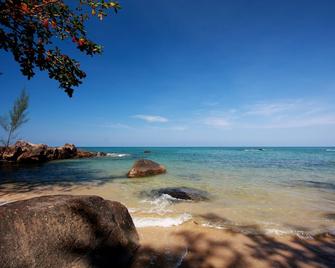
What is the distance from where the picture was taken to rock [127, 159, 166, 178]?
13539 millimetres

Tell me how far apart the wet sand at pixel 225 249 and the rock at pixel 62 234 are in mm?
580

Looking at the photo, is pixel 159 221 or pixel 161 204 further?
pixel 161 204

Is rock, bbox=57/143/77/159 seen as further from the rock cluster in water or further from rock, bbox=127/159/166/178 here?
rock, bbox=127/159/166/178

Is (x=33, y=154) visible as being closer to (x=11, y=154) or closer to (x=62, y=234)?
(x=11, y=154)

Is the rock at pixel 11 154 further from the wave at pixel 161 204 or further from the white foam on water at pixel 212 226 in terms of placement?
the white foam on water at pixel 212 226

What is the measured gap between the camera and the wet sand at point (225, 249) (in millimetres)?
3480

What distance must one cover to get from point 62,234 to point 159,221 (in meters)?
2.97

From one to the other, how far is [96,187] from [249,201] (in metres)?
6.82

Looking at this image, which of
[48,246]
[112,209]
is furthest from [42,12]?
[48,246]

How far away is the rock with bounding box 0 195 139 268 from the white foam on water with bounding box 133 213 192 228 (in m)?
1.48

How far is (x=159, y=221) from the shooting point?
5.42 metres

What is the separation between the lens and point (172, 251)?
3836 millimetres

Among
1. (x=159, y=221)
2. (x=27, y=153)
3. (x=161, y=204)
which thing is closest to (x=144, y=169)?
(x=161, y=204)

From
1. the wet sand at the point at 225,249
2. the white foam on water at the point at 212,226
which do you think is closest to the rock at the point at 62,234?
the wet sand at the point at 225,249
